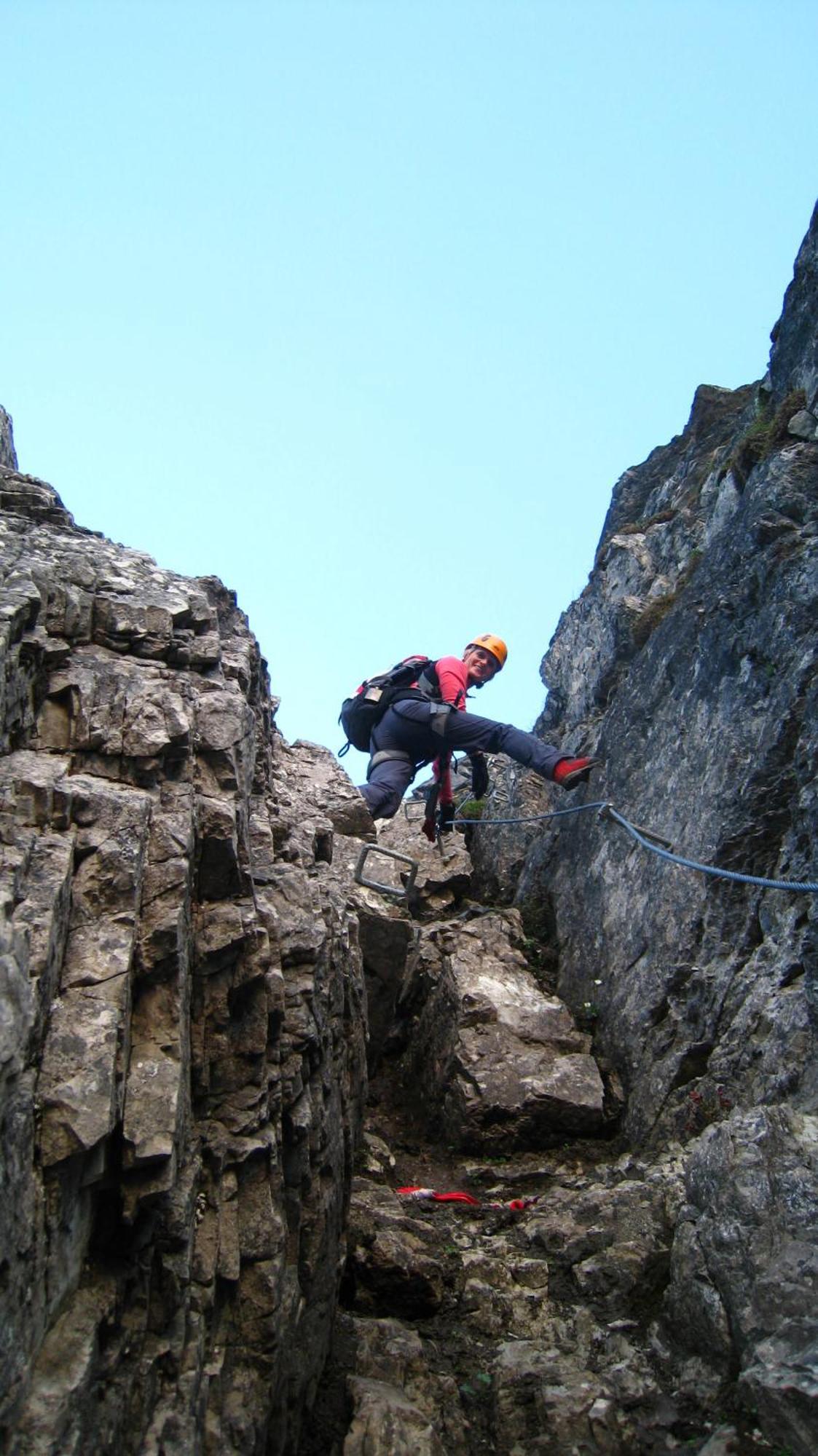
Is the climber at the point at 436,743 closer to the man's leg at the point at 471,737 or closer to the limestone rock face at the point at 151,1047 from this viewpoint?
the man's leg at the point at 471,737

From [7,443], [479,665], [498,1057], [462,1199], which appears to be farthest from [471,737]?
[7,443]

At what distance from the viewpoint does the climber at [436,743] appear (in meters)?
14.7

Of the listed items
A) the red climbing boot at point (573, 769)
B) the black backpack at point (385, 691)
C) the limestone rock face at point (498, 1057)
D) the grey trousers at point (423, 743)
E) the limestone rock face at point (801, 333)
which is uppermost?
the limestone rock face at point (801, 333)

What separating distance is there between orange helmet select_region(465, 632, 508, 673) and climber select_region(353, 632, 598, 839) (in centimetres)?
77

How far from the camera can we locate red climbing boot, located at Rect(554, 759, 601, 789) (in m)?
14.1

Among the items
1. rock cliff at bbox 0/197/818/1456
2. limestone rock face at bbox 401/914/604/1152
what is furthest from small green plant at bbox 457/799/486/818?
limestone rock face at bbox 401/914/604/1152

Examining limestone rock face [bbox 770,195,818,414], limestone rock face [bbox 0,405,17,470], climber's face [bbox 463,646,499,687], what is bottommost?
climber's face [bbox 463,646,499,687]

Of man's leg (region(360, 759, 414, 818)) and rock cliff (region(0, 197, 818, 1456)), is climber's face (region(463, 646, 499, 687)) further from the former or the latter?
rock cliff (region(0, 197, 818, 1456))

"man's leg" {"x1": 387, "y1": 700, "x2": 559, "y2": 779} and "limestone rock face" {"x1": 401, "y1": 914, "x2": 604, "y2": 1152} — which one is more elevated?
"man's leg" {"x1": 387, "y1": 700, "x2": 559, "y2": 779}

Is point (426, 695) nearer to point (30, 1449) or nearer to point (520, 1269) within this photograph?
point (520, 1269)

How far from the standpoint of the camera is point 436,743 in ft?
50.7

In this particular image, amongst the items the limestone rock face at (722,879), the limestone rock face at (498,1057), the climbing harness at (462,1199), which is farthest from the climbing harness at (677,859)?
the climbing harness at (462,1199)

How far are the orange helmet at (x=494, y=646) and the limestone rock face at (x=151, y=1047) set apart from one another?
7.54 metres

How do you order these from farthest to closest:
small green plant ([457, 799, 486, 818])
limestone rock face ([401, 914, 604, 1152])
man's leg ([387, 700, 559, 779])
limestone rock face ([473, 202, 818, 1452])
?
small green plant ([457, 799, 486, 818]) → man's leg ([387, 700, 559, 779]) → limestone rock face ([401, 914, 604, 1152]) → limestone rock face ([473, 202, 818, 1452])
